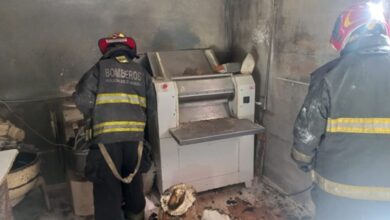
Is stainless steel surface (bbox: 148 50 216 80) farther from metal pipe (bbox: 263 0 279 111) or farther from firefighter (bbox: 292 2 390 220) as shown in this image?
firefighter (bbox: 292 2 390 220)

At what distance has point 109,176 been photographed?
88.4 inches

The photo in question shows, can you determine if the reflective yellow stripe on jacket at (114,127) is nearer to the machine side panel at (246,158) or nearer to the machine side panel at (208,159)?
the machine side panel at (208,159)

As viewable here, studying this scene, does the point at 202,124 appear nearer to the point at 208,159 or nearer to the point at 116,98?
the point at 208,159

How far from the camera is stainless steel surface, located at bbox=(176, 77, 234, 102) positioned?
8.64 feet

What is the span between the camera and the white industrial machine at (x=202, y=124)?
8.40 ft

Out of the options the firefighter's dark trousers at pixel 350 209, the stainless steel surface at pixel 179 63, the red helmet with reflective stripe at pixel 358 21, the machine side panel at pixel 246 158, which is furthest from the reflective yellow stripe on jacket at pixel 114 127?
the red helmet with reflective stripe at pixel 358 21

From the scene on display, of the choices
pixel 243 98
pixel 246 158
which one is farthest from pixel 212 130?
pixel 246 158

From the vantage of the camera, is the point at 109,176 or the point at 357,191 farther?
the point at 109,176

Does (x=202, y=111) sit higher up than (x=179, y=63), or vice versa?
(x=179, y=63)

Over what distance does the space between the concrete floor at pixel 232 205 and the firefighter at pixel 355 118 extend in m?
1.08

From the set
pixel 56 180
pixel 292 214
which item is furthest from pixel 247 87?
pixel 56 180

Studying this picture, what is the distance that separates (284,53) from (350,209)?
156cm

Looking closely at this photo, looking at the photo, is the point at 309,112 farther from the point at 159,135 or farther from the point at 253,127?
the point at 159,135

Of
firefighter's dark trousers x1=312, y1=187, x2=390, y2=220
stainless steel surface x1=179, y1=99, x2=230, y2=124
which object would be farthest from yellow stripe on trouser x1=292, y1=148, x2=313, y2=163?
stainless steel surface x1=179, y1=99, x2=230, y2=124
